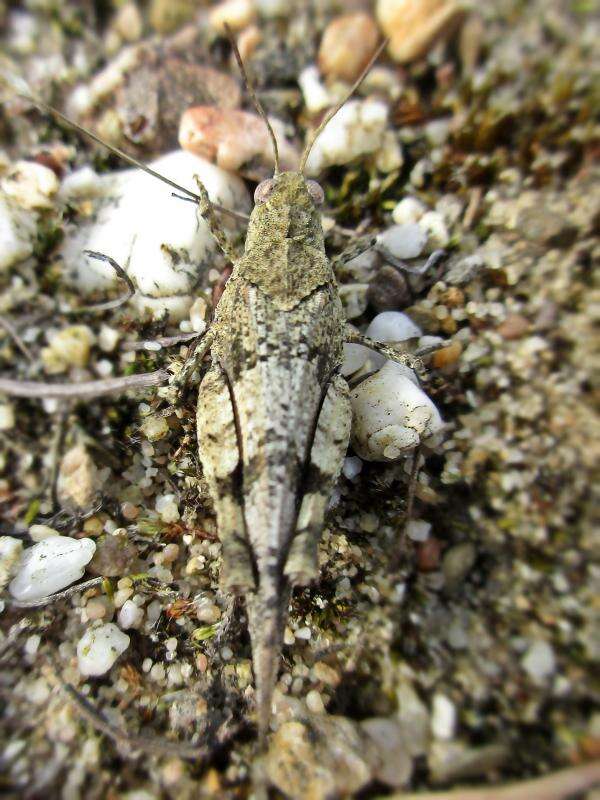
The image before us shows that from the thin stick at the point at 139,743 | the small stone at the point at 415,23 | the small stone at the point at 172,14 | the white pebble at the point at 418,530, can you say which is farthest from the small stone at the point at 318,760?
the small stone at the point at 172,14

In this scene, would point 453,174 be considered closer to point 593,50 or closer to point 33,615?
point 593,50

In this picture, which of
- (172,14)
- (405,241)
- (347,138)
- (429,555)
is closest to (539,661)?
(429,555)

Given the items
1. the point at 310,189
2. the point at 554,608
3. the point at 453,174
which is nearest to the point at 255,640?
the point at 554,608

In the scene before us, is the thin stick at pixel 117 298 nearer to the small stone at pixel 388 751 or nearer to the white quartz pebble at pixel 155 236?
the white quartz pebble at pixel 155 236

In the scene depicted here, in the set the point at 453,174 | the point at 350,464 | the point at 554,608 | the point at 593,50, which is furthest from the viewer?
the point at 593,50

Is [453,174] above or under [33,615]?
above

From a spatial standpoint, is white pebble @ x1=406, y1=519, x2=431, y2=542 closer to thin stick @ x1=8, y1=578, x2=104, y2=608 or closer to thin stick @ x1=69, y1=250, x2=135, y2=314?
thin stick @ x1=8, y1=578, x2=104, y2=608
